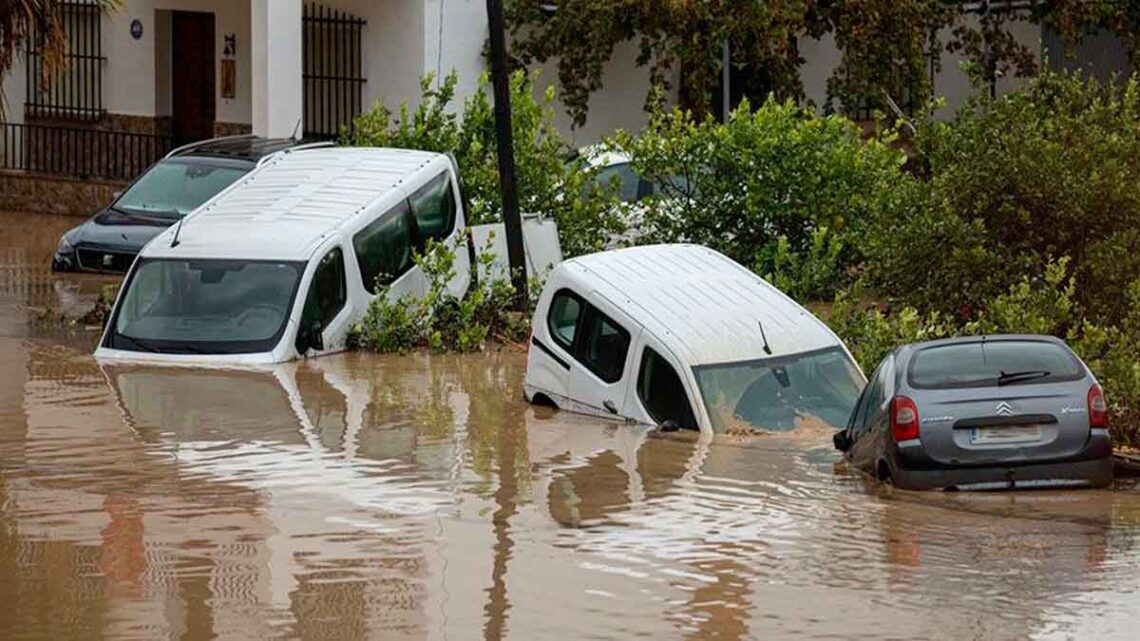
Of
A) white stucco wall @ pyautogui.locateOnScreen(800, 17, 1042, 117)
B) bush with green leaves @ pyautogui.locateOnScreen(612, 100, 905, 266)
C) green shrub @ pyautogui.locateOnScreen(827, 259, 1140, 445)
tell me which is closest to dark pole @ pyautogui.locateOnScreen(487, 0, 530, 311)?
bush with green leaves @ pyautogui.locateOnScreen(612, 100, 905, 266)

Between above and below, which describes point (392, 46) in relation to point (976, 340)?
above

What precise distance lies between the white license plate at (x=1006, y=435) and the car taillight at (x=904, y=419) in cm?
36

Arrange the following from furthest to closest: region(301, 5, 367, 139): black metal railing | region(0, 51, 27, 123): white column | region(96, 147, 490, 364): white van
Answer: region(0, 51, 27, 123): white column → region(301, 5, 367, 139): black metal railing → region(96, 147, 490, 364): white van

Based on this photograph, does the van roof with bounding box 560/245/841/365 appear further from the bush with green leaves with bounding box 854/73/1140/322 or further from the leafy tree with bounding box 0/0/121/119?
the leafy tree with bounding box 0/0/121/119

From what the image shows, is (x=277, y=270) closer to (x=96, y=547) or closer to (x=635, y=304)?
(x=635, y=304)

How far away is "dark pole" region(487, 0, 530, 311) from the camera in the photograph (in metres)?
22.6

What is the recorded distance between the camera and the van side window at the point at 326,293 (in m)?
20.0

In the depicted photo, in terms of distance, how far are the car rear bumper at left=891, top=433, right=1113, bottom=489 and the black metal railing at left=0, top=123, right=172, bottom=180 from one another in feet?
74.3

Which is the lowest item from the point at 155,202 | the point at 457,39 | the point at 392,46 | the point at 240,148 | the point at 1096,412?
the point at 1096,412

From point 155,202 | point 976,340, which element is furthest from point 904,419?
point 155,202

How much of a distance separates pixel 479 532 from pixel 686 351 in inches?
153

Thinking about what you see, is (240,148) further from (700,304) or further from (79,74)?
(700,304)

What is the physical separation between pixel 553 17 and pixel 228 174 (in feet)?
25.6

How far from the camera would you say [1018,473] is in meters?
14.2
